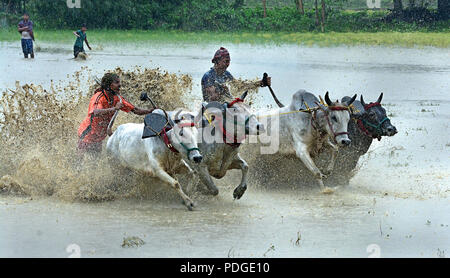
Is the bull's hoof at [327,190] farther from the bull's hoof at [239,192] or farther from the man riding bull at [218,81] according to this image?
the man riding bull at [218,81]

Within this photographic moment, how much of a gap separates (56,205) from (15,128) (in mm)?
2168

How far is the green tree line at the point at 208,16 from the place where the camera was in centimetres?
4822

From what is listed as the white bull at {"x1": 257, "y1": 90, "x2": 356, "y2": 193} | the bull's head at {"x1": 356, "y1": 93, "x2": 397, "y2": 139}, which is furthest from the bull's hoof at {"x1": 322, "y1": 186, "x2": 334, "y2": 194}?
the bull's head at {"x1": 356, "y1": 93, "x2": 397, "y2": 139}

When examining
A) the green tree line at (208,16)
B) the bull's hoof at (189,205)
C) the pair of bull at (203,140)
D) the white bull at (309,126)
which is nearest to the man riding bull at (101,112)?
the pair of bull at (203,140)

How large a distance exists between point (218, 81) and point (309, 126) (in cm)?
126

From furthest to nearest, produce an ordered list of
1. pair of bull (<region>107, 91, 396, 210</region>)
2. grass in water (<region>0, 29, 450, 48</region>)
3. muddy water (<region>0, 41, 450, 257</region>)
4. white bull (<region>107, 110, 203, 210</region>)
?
grass in water (<region>0, 29, 450, 48</region>) → pair of bull (<region>107, 91, 396, 210</region>) → white bull (<region>107, 110, 203, 210</region>) → muddy water (<region>0, 41, 450, 257</region>)

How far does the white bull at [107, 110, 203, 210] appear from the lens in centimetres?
897

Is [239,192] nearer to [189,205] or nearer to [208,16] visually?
[189,205]

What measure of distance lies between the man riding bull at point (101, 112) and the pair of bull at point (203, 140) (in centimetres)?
19

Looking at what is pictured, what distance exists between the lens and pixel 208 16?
5188 cm

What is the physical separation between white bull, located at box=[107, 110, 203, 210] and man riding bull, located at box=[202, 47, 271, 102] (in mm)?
1069

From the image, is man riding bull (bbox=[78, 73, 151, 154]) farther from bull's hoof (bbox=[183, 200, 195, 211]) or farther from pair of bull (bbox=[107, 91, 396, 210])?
bull's hoof (bbox=[183, 200, 195, 211])
